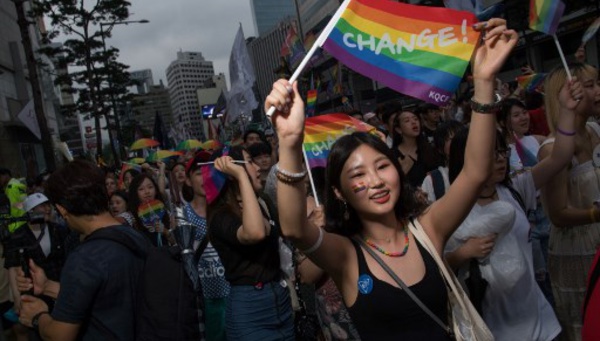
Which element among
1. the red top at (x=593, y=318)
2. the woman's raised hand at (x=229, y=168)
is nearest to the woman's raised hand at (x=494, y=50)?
the red top at (x=593, y=318)

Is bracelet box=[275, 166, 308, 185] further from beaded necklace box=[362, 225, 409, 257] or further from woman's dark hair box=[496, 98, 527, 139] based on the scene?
woman's dark hair box=[496, 98, 527, 139]

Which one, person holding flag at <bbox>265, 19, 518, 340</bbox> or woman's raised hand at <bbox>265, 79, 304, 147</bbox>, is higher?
woman's raised hand at <bbox>265, 79, 304, 147</bbox>

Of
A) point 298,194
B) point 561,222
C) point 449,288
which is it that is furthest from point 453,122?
point 298,194

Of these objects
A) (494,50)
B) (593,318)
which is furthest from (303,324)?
(593,318)

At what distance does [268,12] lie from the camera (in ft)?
521

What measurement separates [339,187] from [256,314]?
1360 mm

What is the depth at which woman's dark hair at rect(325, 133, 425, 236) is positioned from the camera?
7.02 ft

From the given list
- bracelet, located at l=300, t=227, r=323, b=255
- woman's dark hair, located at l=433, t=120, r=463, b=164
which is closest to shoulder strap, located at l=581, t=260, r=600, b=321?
bracelet, located at l=300, t=227, r=323, b=255

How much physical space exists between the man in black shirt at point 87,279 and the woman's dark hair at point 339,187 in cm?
101

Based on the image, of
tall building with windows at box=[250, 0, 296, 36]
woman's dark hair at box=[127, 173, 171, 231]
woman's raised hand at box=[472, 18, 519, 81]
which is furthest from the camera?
tall building with windows at box=[250, 0, 296, 36]

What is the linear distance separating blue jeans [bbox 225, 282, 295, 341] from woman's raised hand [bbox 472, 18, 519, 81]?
1887mm

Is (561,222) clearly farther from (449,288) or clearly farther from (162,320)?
(162,320)

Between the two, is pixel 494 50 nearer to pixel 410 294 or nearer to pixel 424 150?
pixel 410 294

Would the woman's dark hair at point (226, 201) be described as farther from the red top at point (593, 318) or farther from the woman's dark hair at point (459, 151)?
the red top at point (593, 318)
